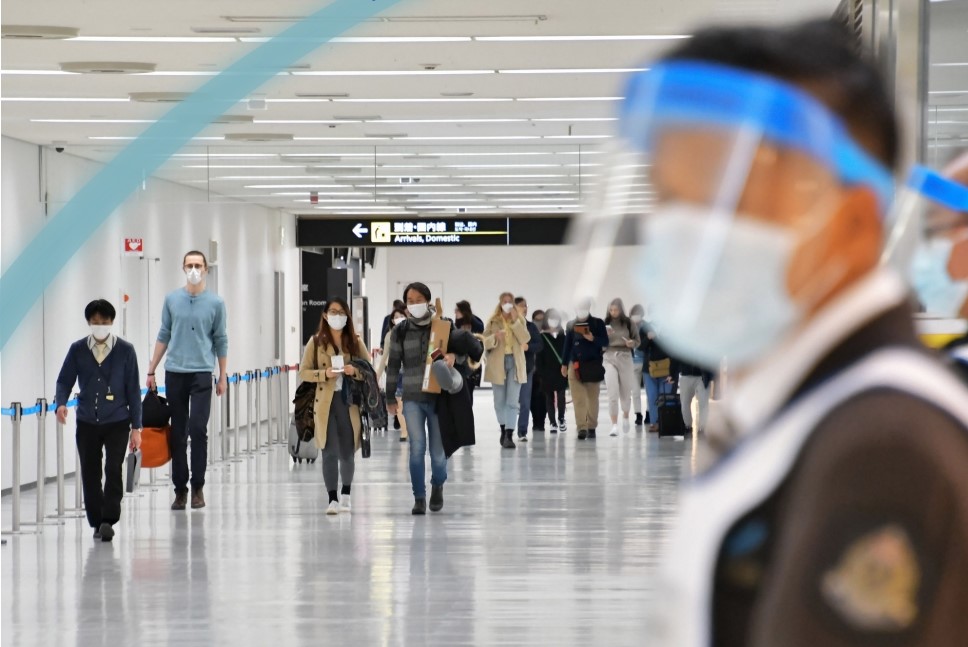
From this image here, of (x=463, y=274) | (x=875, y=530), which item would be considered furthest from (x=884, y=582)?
(x=463, y=274)

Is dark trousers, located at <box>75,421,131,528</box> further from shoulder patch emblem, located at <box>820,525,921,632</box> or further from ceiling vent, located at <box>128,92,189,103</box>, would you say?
shoulder patch emblem, located at <box>820,525,921,632</box>

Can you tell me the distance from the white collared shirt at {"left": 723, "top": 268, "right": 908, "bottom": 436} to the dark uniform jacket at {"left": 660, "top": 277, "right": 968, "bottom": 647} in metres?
0.06

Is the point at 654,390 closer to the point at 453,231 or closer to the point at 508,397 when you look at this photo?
the point at 508,397

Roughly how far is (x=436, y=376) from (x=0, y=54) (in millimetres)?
4068

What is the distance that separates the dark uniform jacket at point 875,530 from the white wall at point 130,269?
13704 mm

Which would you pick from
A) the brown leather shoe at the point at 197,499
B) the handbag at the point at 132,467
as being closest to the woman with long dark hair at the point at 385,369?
the brown leather shoe at the point at 197,499

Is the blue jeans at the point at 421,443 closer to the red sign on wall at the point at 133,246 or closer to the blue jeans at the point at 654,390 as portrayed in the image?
the red sign on wall at the point at 133,246

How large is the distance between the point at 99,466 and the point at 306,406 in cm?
185

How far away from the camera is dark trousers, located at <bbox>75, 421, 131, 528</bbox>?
9.88 metres

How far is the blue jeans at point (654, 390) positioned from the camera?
18531 millimetres

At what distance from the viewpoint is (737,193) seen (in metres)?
1.01

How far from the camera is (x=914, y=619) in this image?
0.87 metres

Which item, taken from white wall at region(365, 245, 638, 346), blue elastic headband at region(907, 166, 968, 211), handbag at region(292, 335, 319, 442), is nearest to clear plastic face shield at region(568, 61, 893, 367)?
blue elastic headband at region(907, 166, 968, 211)

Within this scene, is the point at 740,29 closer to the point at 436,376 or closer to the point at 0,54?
the point at 436,376
